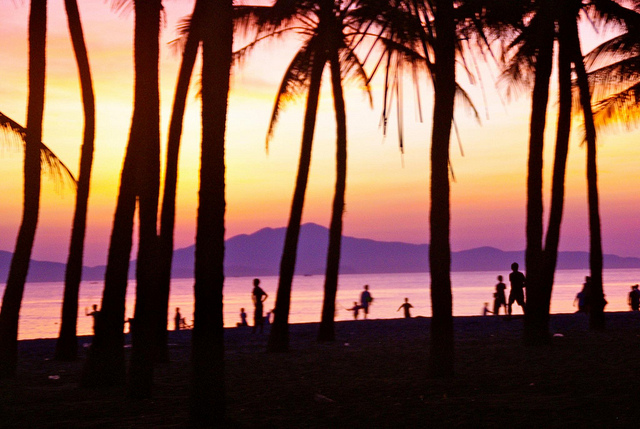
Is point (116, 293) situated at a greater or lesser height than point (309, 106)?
lesser

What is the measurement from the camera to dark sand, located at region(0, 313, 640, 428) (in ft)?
31.0

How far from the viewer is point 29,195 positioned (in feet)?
47.6

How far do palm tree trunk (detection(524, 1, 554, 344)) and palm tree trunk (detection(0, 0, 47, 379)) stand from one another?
978cm

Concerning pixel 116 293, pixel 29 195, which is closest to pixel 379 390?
pixel 116 293

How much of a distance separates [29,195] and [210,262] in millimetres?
6916

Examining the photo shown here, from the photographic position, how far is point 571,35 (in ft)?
61.4

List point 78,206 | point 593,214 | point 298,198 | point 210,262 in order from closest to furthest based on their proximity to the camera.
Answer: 1. point 210,262
2. point 78,206
3. point 298,198
4. point 593,214

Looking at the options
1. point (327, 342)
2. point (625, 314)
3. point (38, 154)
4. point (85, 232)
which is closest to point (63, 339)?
point (85, 232)

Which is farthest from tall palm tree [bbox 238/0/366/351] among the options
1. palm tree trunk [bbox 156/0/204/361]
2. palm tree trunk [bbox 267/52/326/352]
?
palm tree trunk [bbox 156/0/204/361]

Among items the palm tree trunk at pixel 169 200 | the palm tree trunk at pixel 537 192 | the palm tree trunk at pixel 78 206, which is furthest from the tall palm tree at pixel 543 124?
the palm tree trunk at pixel 78 206

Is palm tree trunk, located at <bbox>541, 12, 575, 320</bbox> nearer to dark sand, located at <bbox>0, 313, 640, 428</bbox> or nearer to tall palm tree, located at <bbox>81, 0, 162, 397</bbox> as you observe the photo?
dark sand, located at <bbox>0, 313, 640, 428</bbox>

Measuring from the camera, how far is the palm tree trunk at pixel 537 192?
17.0 meters

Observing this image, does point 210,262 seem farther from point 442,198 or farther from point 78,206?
point 78,206

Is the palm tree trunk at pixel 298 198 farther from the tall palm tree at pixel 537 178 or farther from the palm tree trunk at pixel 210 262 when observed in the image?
the palm tree trunk at pixel 210 262
